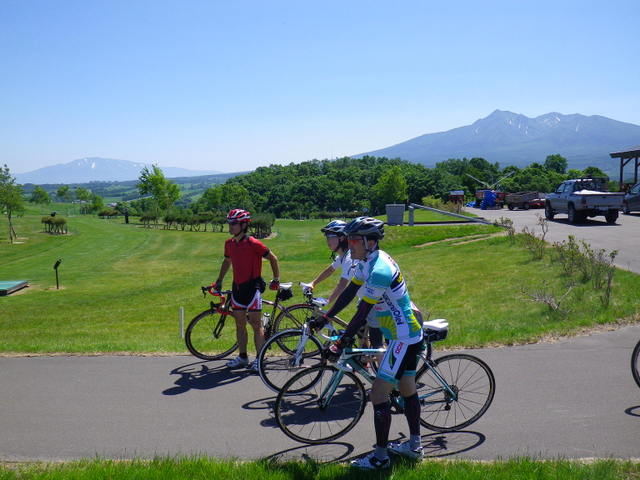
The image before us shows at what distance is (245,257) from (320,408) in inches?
105

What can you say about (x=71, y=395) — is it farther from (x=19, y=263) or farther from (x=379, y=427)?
(x=19, y=263)

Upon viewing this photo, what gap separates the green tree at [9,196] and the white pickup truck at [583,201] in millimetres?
46443

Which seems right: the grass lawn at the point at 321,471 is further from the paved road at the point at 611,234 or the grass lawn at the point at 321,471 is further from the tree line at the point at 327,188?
the tree line at the point at 327,188

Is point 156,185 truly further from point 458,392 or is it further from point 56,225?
point 458,392

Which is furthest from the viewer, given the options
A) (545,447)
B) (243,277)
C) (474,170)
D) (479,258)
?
(474,170)

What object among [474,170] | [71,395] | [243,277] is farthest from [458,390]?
[474,170]

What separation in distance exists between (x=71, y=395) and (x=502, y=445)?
488 centimetres

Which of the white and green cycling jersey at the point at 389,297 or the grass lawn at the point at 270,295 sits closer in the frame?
the white and green cycling jersey at the point at 389,297

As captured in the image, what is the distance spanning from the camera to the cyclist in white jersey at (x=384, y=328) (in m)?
4.57

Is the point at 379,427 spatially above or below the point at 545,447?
above

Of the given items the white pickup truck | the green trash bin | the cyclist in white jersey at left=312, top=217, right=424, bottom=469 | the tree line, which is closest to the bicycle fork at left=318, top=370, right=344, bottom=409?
the cyclist in white jersey at left=312, top=217, right=424, bottom=469

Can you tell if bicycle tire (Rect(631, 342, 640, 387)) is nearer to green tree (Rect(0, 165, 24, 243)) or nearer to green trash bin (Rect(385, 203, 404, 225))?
green trash bin (Rect(385, 203, 404, 225))

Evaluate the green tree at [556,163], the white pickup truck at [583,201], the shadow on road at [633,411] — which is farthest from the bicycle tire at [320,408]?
the green tree at [556,163]

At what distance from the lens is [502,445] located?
5.10 meters
